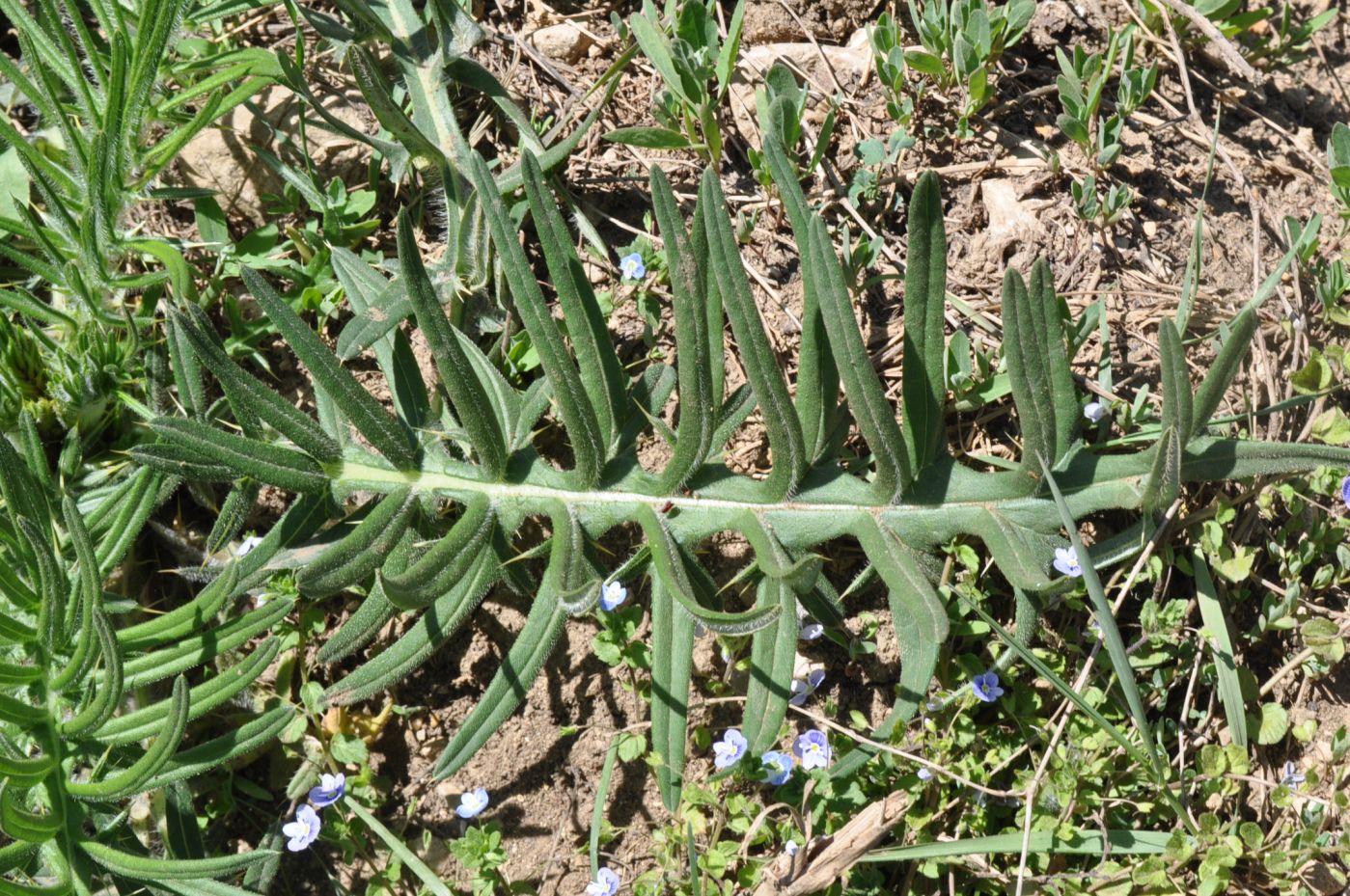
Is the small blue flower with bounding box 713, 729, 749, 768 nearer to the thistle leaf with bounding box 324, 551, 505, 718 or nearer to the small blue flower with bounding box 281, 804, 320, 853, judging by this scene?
the thistle leaf with bounding box 324, 551, 505, 718

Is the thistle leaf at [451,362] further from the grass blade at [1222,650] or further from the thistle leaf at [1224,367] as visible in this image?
the grass blade at [1222,650]

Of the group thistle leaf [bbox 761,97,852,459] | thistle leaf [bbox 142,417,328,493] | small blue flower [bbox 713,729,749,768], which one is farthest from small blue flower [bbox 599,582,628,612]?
thistle leaf [bbox 142,417,328,493]

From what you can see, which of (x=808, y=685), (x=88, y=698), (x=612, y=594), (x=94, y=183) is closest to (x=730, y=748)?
(x=808, y=685)

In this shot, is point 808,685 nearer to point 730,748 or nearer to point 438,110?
point 730,748

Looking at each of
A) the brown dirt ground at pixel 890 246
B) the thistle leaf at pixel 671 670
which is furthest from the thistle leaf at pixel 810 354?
the brown dirt ground at pixel 890 246

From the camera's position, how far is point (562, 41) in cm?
314

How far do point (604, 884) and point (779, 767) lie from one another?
0.44 metres

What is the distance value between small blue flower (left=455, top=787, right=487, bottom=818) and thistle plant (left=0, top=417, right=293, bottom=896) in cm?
50

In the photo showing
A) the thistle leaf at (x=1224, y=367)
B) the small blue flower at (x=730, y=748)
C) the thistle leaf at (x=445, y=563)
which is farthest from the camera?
the small blue flower at (x=730, y=748)

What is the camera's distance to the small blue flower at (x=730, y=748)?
7.60ft

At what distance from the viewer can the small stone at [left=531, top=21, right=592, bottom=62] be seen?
3143 millimetres

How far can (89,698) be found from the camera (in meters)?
2.15

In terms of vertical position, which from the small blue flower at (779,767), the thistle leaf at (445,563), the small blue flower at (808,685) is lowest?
the small blue flower at (779,767)

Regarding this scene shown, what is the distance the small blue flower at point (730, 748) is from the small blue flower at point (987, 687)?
0.51 meters
